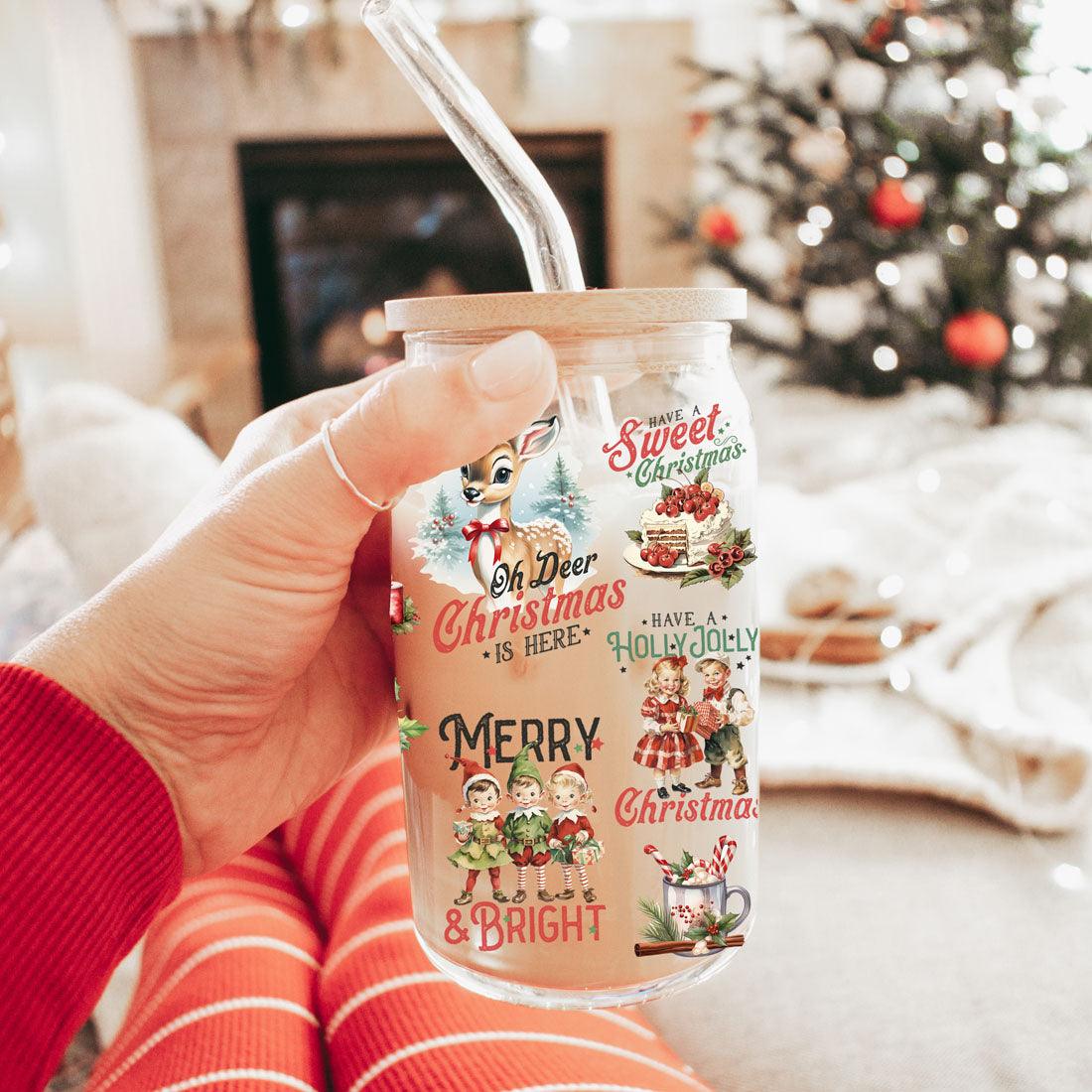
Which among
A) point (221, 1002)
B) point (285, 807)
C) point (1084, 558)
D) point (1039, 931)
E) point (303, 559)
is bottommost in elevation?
point (1039, 931)

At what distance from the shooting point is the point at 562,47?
3.20m

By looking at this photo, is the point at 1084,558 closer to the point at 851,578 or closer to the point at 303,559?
the point at 851,578

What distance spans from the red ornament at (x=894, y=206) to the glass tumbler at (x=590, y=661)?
213 centimetres

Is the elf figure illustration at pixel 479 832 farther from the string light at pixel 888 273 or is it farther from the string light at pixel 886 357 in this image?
the string light at pixel 886 357

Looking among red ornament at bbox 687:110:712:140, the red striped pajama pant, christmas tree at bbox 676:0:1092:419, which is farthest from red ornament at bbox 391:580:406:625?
red ornament at bbox 687:110:712:140

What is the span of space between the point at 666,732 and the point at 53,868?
27cm

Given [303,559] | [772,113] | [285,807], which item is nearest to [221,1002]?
[285,807]

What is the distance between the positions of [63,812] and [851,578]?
114 cm

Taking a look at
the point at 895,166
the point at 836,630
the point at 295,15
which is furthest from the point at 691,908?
the point at 295,15

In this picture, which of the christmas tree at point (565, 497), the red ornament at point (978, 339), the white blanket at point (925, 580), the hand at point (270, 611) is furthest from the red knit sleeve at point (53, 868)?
the red ornament at point (978, 339)

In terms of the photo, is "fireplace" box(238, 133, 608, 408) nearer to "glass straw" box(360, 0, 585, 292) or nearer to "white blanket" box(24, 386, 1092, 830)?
"white blanket" box(24, 386, 1092, 830)

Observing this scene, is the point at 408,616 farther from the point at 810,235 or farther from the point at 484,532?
the point at 810,235

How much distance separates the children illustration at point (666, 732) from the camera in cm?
41

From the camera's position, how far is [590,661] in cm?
40
